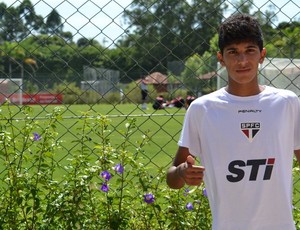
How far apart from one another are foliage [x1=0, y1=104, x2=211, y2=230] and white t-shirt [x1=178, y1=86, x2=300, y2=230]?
884 mm

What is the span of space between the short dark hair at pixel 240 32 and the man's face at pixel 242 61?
0.02 m

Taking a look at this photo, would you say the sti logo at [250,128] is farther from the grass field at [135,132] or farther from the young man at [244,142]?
the grass field at [135,132]

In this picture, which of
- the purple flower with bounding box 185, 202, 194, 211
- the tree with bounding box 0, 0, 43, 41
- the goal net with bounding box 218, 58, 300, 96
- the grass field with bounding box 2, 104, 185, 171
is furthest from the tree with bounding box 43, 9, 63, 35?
the purple flower with bounding box 185, 202, 194, 211

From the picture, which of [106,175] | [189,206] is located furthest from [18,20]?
[189,206]

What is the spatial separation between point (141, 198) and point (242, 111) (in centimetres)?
108

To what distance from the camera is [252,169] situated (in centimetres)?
216

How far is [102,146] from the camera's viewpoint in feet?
10.2

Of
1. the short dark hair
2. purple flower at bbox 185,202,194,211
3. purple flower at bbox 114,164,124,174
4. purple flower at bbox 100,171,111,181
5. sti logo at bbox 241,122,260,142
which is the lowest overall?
purple flower at bbox 185,202,194,211

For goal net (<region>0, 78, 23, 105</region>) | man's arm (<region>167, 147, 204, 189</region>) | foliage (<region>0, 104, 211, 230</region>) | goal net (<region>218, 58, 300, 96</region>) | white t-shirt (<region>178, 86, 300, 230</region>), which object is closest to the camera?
man's arm (<region>167, 147, 204, 189</region>)

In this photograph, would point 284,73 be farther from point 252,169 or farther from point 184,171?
point 184,171

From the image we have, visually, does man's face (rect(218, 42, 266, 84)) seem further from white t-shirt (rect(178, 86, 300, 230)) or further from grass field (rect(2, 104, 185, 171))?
grass field (rect(2, 104, 185, 171))

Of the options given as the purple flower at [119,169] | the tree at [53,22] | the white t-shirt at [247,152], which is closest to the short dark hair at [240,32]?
the white t-shirt at [247,152]

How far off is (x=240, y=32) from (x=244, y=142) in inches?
14.6

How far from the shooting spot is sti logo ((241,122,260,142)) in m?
2.18
